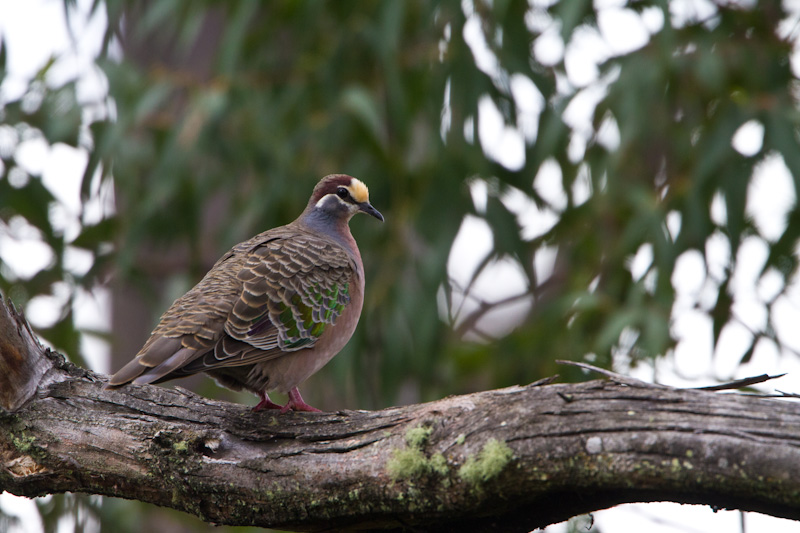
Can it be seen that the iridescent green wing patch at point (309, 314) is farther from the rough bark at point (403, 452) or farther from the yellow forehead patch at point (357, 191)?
the yellow forehead patch at point (357, 191)

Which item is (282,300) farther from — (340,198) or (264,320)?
(340,198)

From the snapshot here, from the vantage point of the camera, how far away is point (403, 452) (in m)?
2.53

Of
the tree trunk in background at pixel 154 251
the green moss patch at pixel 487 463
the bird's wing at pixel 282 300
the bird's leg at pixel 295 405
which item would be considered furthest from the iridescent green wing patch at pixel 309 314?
the tree trunk in background at pixel 154 251

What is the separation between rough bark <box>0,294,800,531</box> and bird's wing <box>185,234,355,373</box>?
0.20 meters

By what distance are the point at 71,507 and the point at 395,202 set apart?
258 cm

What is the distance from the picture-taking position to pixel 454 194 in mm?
5391

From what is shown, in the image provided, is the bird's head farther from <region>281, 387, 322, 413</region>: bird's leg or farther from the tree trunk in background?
the tree trunk in background

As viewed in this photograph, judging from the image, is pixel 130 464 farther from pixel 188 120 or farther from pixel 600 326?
pixel 600 326

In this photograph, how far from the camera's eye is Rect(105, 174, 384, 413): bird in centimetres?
304

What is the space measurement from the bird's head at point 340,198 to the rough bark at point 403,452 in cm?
126

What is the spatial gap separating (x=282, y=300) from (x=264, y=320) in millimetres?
130

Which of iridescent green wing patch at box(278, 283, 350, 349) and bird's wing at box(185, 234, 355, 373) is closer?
bird's wing at box(185, 234, 355, 373)

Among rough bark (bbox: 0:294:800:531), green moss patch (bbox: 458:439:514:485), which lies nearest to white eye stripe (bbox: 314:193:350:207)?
rough bark (bbox: 0:294:800:531)

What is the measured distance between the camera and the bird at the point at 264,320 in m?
3.04
